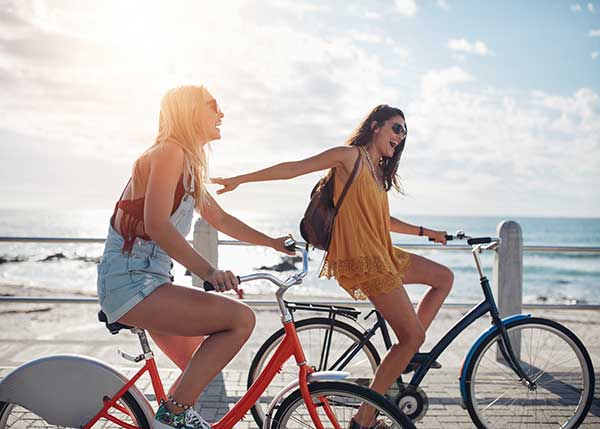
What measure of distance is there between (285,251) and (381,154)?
0.96m

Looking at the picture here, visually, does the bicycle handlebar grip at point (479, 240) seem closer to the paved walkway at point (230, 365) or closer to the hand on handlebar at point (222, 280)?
the paved walkway at point (230, 365)

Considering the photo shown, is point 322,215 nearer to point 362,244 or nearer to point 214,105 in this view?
point 362,244

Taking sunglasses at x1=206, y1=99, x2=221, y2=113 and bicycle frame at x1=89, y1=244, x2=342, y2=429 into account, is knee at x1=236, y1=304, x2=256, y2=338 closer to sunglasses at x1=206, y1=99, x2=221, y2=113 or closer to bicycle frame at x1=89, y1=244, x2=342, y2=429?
bicycle frame at x1=89, y1=244, x2=342, y2=429

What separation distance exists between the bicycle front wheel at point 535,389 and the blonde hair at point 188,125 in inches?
83.8

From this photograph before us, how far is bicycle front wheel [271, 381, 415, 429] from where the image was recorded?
8.81 feet

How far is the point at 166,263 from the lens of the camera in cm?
288

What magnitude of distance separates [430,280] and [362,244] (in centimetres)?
60

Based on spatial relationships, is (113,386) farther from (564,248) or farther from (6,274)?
(6,274)

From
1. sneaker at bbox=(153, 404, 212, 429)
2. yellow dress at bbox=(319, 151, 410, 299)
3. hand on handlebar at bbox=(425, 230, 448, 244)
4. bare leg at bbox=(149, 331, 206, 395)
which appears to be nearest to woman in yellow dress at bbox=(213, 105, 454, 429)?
yellow dress at bbox=(319, 151, 410, 299)

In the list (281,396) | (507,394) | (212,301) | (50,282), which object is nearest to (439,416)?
(507,394)

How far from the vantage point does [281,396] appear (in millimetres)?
2951

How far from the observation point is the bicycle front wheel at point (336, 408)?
2.69m

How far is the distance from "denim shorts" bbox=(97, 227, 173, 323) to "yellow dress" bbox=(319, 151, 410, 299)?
1.10 m

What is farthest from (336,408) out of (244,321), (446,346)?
(446,346)
